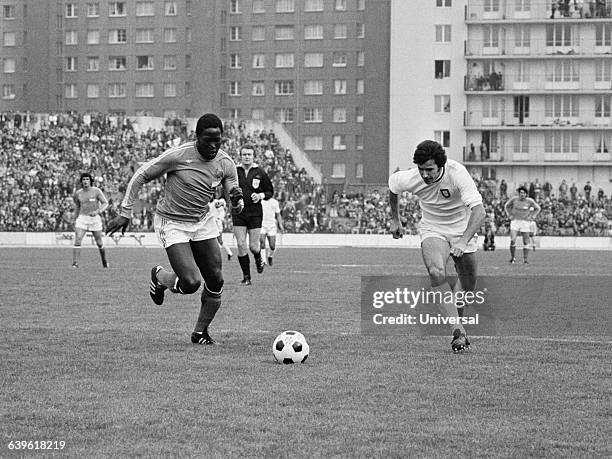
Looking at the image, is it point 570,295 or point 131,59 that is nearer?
point 570,295

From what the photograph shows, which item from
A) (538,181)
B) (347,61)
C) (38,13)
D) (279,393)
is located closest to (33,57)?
(38,13)

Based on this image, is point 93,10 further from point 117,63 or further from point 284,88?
point 284,88

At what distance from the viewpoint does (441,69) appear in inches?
3253

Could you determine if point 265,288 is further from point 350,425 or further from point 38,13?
point 38,13

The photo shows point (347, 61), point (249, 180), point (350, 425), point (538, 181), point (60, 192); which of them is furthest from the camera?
point (347, 61)

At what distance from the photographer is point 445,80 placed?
Answer: 271ft

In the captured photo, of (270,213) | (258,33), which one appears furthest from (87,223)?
(258,33)

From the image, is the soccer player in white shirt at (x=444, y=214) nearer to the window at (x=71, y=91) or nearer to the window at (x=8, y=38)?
the window at (x=71, y=91)

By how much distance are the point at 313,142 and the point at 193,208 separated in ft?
294

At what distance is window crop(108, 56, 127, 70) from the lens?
105188 millimetres

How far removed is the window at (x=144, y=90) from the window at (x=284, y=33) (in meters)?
13.0

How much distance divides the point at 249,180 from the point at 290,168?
4338 centimetres

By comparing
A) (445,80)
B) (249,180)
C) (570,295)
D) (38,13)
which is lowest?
(570,295)

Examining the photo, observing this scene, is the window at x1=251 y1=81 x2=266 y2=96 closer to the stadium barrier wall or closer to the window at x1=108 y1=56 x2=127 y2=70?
the window at x1=108 y1=56 x2=127 y2=70
